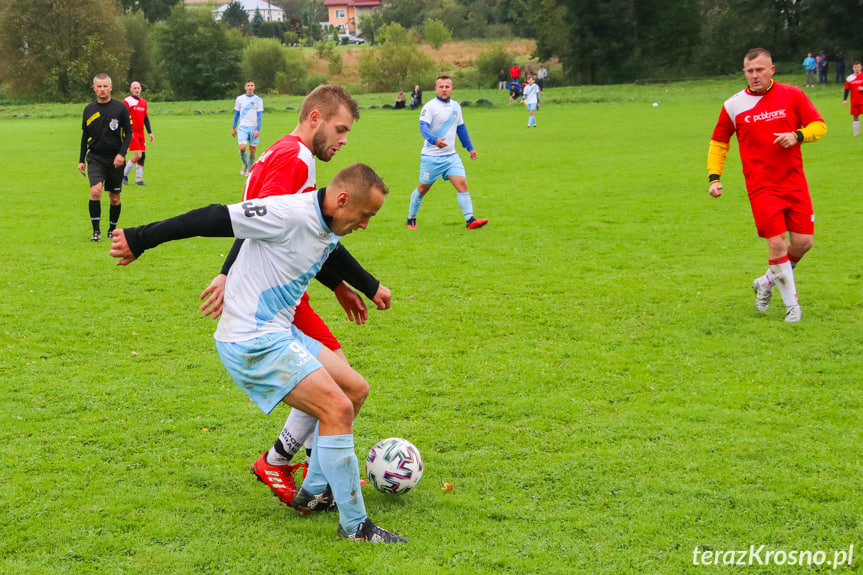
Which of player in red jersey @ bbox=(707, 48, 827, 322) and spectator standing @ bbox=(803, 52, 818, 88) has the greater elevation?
spectator standing @ bbox=(803, 52, 818, 88)

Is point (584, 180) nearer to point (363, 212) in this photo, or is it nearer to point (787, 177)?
point (787, 177)

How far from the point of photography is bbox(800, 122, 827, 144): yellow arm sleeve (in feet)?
26.9

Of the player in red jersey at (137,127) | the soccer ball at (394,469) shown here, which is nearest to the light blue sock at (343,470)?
the soccer ball at (394,469)

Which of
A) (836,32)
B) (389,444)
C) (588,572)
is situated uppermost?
(836,32)

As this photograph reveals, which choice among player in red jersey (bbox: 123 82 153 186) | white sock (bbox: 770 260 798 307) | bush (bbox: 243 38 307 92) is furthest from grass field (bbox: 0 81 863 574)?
bush (bbox: 243 38 307 92)

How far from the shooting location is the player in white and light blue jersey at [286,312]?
14.4 ft

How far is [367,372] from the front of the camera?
7.42 metres

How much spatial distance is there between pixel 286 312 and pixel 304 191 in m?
0.92

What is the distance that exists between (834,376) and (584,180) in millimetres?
12477

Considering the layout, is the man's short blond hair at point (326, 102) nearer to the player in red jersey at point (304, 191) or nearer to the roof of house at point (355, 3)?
the player in red jersey at point (304, 191)

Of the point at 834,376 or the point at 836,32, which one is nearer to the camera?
the point at 834,376

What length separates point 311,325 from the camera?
5.16m

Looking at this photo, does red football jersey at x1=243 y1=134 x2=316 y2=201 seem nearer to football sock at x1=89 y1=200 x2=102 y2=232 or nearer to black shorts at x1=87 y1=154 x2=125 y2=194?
black shorts at x1=87 y1=154 x2=125 y2=194

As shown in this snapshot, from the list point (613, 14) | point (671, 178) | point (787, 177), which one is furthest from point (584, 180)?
point (613, 14)
